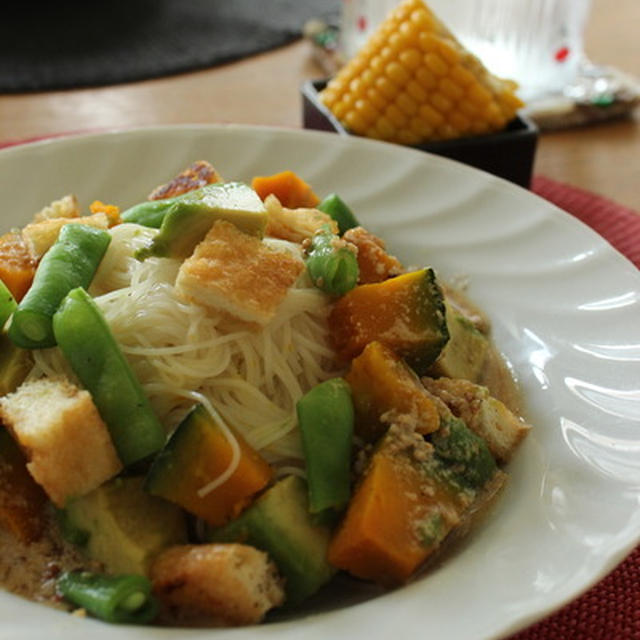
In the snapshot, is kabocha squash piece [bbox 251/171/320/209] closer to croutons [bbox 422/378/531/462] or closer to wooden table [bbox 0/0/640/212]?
croutons [bbox 422/378/531/462]

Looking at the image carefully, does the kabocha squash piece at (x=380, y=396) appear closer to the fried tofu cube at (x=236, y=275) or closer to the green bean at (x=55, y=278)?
the fried tofu cube at (x=236, y=275)

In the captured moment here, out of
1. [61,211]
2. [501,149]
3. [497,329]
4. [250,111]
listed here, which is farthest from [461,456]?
[250,111]

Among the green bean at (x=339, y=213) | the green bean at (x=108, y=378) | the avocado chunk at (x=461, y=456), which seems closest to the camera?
the green bean at (x=108, y=378)

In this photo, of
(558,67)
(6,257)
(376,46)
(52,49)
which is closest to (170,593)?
(6,257)

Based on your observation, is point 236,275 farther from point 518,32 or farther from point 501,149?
point 518,32

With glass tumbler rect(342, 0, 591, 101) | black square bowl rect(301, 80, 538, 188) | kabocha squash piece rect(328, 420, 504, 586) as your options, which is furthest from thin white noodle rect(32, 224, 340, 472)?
glass tumbler rect(342, 0, 591, 101)

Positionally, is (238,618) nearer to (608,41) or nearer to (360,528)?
(360,528)

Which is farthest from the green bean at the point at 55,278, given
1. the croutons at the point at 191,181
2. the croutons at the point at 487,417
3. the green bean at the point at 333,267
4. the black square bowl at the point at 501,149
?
the black square bowl at the point at 501,149
